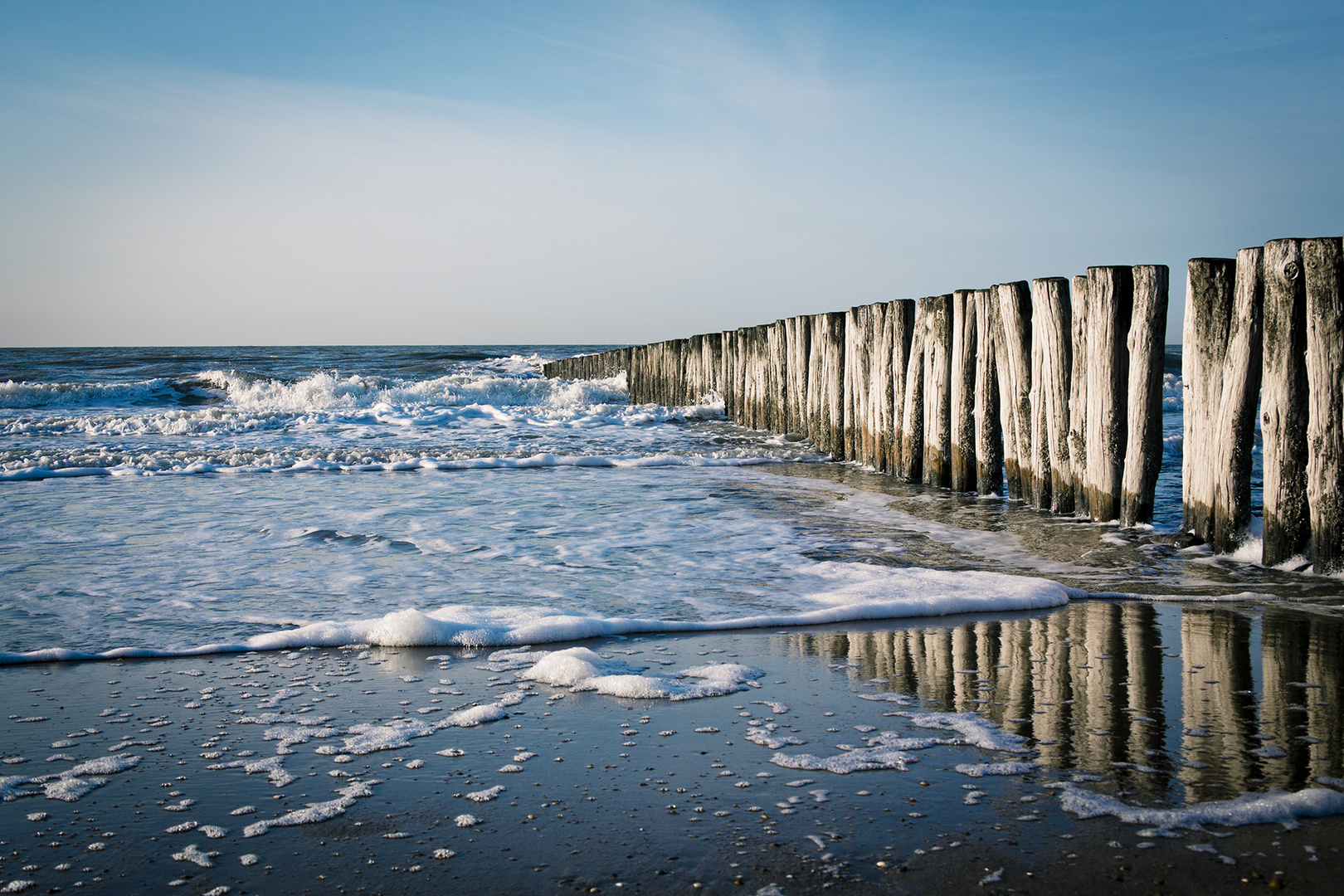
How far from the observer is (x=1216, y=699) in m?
2.57

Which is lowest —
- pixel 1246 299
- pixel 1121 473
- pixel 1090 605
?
pixel 1090 605

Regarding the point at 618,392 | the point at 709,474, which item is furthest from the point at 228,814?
the point at 618,392

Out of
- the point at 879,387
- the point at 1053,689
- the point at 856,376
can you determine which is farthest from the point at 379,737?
the point at 856,376

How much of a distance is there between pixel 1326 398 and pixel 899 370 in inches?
158

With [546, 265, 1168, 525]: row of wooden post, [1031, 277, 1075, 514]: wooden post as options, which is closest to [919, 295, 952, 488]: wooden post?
[546, 265, 1168, 525]: row of wooden post

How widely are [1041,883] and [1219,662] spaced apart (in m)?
1.69

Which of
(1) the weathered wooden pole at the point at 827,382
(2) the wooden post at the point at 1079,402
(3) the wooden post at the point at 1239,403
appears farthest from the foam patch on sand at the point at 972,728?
(1) the weathered wooden pole at the point at 827,382

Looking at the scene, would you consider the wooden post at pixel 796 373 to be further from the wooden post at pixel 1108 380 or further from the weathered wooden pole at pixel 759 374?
the wooden post at pixel 1108 380

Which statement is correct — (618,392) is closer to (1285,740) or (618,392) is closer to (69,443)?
(69,443)

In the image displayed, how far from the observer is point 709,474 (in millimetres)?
8828

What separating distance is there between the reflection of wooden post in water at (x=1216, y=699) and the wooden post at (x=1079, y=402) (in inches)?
86.0

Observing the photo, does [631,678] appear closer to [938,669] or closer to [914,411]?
[938,669]

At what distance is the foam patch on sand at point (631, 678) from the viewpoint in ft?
→ 9.05

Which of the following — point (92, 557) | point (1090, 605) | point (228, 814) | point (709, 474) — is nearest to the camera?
point (228, 814)
